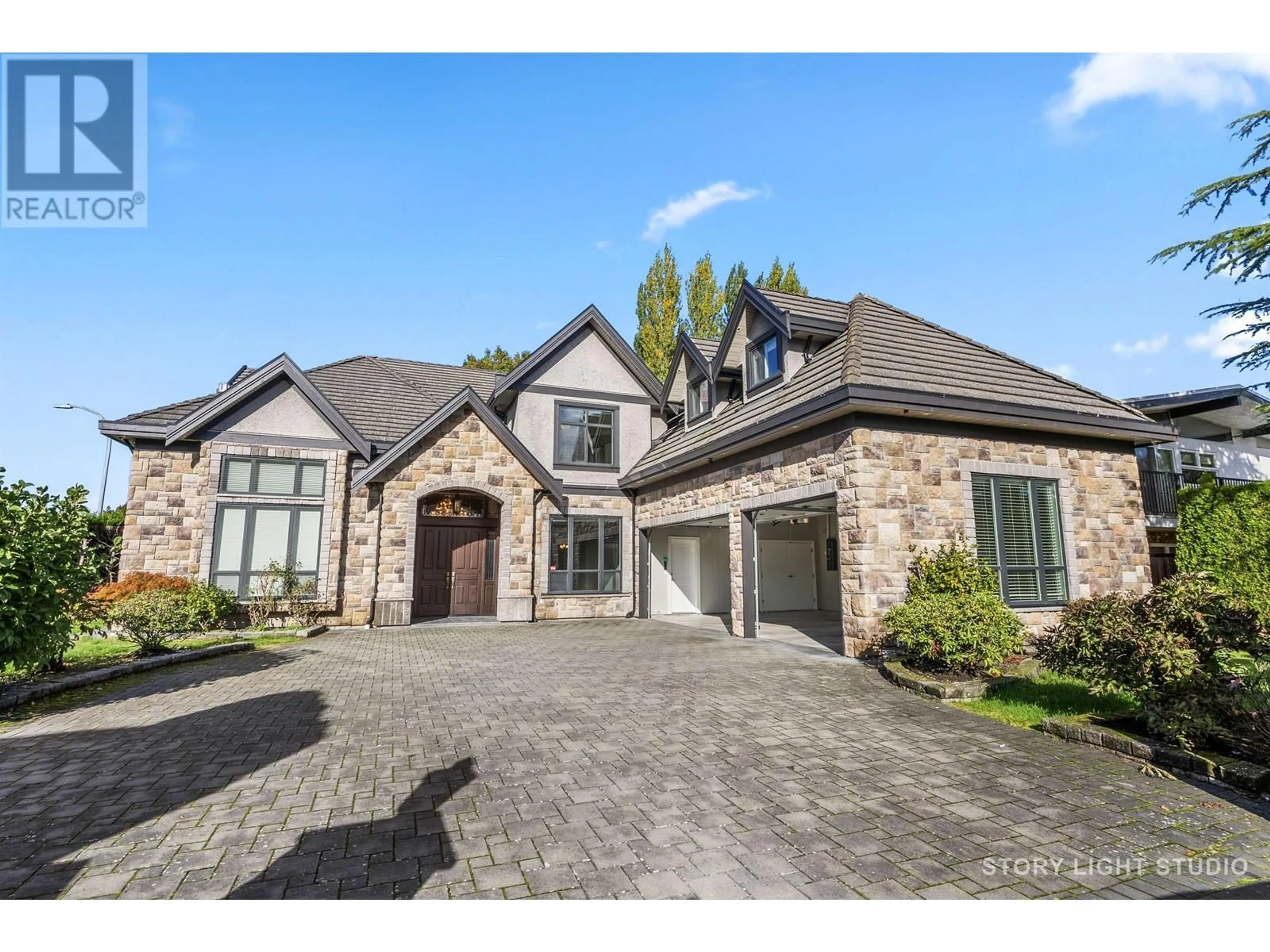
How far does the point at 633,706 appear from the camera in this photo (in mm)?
6770

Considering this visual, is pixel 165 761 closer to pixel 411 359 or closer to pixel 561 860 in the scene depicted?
pixel 561 860

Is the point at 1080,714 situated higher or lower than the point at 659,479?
lower

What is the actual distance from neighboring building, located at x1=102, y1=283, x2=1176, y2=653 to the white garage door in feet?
0.25

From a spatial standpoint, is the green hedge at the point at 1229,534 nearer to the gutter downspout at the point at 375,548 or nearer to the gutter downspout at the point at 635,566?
the gutter downspout at the point at 635,566

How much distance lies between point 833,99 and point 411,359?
62.4ft

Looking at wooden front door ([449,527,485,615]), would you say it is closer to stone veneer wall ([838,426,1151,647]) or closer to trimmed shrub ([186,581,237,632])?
trimmed shrub ([186,581,237,632])

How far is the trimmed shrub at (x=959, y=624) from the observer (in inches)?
298

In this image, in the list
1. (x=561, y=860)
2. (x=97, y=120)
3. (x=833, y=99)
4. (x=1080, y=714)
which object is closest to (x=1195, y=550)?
(x=1080, y=714)

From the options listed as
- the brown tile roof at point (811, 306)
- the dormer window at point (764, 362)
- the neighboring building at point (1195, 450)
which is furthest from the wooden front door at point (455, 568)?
the neighboring building at point (1195, 450)

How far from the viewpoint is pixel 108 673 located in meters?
A: 8.13


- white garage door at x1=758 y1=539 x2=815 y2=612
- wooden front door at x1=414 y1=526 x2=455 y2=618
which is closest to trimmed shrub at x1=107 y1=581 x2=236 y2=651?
wooden front door at x1=414 y1=526 x2=455 y2=618

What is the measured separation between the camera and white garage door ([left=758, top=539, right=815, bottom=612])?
741 inches

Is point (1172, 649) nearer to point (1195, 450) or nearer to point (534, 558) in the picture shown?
point (534, 558)

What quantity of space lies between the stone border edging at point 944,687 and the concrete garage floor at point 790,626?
7.51 ft
